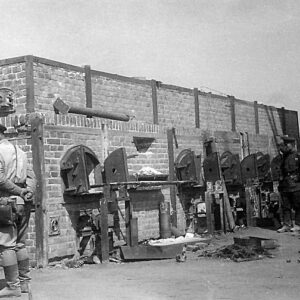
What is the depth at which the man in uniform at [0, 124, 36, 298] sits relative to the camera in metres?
7.12

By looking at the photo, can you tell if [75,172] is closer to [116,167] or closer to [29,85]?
[116,167]

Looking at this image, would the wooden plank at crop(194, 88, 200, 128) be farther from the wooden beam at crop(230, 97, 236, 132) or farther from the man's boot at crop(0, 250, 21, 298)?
the man's boot at crop(0, 250, 21, 298)

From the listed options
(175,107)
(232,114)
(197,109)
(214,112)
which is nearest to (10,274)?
(175,107)

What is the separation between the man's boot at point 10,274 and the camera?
713cm

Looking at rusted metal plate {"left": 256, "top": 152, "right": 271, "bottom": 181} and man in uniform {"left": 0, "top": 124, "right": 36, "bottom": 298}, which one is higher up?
rusted metal plate {"left": 256, "top": 152, "right": 271, "bottom": 181}

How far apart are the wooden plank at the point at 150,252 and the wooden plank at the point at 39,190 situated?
1563mm

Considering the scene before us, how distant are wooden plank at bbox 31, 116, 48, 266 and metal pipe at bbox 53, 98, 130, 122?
2.95ft

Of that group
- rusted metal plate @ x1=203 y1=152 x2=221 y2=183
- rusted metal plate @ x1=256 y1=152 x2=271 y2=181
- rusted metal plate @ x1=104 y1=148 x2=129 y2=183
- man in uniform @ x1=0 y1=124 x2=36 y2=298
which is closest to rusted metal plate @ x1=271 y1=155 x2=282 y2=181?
rusted metal plate @ x1=256 y1=152 x2=271 y2=181

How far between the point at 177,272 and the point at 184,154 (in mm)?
5602

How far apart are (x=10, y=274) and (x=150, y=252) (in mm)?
3755

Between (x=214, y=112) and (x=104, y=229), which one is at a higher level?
(x=214, y=112)

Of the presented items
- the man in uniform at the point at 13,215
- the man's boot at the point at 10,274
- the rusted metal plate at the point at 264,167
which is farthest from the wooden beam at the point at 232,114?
the man's boot at the point at 10,274

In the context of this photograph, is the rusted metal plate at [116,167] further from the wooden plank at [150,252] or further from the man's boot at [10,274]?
the man's boot at [10,274]

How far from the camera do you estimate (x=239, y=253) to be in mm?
9891
